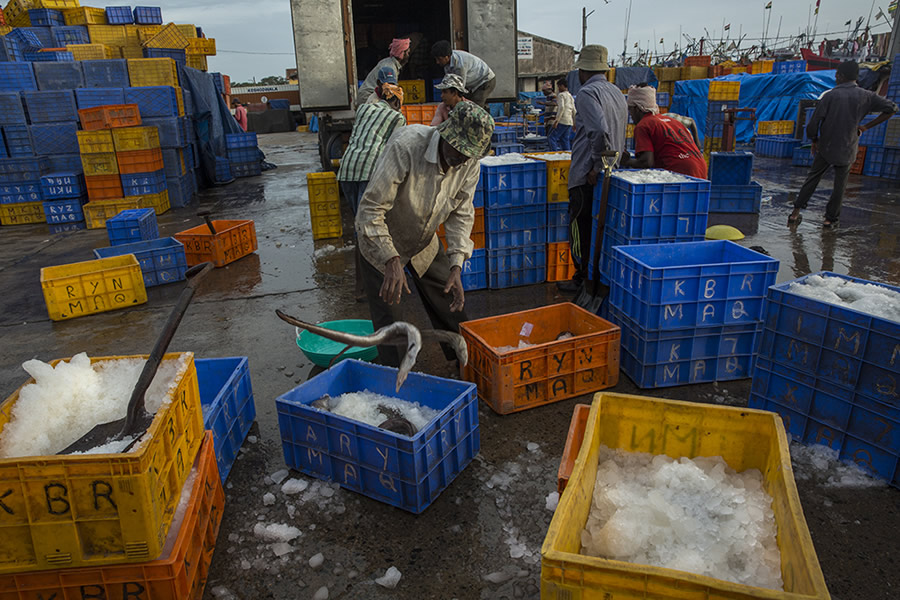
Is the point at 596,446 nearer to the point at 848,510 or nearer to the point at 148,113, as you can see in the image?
the point at 848,510

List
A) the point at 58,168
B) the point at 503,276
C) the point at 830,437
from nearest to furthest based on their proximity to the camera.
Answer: the point at 830,437, the point at 503,276, the point at 58,168

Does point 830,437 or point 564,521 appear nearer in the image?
point 564,521

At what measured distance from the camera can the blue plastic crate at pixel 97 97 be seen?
10.9 metres

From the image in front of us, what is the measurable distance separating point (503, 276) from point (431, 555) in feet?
12.3

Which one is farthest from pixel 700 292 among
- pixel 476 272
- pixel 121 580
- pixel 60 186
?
pixel 60 186

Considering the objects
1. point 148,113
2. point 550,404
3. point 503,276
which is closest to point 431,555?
point 550,404

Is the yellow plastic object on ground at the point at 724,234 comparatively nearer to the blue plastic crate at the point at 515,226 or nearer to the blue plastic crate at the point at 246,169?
the blue plastic crate at the point at 515,226

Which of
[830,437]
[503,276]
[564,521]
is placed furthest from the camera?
[503,276]

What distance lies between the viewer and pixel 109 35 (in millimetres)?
20609

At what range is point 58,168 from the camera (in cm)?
1105

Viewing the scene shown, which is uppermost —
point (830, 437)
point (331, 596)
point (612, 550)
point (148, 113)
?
point (148, 113)

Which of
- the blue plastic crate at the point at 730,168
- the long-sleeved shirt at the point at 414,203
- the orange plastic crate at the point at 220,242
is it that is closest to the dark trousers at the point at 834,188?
the blue plastic crate at the point at 730,168

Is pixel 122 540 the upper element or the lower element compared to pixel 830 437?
upper

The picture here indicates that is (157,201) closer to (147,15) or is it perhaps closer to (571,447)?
(571,447)
